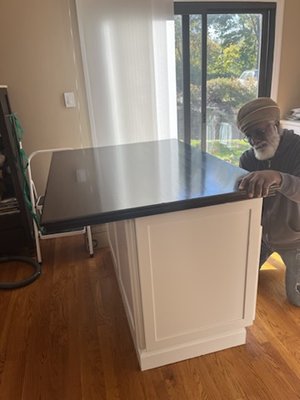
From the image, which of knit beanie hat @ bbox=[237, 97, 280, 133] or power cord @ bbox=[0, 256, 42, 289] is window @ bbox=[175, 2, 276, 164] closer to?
knit beanie hat @ bbox=[237, 97, 280, 133]

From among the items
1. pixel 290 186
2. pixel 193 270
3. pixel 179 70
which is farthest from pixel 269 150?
pixel 179 70

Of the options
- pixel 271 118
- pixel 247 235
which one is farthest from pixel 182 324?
pixel 271 118

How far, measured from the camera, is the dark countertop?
41.3 inches

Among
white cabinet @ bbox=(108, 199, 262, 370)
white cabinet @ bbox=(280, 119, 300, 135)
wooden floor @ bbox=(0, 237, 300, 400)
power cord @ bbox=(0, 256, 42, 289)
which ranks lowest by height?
wooden floor @ bbox=(0, 237, 300, 400)

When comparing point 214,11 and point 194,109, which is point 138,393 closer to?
point 194,109

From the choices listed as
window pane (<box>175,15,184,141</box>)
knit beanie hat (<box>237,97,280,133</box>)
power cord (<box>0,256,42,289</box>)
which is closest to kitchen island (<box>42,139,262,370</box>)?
knit beanie hat (<box>237,97,280,133</box>)

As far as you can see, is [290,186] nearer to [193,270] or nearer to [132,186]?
[193,270]

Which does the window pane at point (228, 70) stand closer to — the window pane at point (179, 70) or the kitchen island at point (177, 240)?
the window pane at point (179, 70)

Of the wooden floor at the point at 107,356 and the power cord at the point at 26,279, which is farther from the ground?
the power cord at the point at 26,279

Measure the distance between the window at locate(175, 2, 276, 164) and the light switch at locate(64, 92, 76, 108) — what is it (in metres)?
1.05

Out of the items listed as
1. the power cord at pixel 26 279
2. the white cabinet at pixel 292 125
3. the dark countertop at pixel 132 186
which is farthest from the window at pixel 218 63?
the power cord at pixel 26 279

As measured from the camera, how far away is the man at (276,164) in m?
1.64

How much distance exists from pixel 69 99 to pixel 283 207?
1824 mm

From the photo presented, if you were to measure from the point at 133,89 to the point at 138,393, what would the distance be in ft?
6.92
